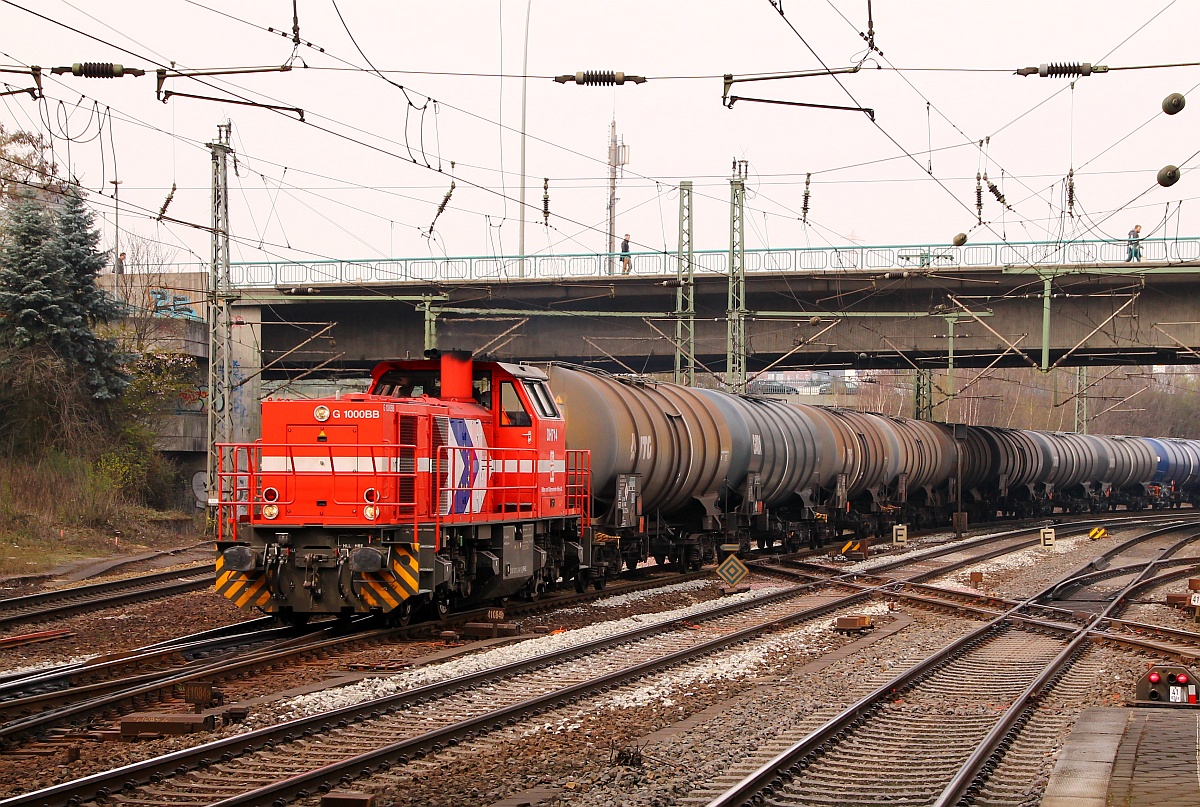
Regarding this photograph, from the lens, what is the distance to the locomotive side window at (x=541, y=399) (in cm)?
1623

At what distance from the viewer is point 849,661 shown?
1347 cm

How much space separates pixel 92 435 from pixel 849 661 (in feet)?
76.2

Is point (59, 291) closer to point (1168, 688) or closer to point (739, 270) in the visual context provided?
point (739, 270)

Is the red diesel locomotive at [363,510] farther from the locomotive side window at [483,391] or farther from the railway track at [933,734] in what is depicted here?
the railway track at [933,734]

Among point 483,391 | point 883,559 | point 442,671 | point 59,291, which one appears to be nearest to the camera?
point 442,671

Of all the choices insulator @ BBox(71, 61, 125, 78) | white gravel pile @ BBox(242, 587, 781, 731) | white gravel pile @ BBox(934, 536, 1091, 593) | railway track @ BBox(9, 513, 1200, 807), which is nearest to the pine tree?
insulator @ BBox(71, 61, 125, 78)

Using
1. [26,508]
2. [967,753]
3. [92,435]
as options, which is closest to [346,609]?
[967,753]

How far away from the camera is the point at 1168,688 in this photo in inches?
419

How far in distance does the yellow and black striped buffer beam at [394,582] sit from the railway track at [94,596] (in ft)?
16.5

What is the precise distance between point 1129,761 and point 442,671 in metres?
6.13

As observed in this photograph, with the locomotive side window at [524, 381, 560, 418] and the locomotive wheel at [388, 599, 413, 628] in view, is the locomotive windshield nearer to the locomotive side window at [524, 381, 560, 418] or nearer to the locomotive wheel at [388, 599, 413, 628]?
the locomotive side window at [524, 381, 560, 418]

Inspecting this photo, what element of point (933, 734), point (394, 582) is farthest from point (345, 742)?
Result: point (933, 734)

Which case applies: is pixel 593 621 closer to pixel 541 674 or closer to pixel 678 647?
pixel 678 647

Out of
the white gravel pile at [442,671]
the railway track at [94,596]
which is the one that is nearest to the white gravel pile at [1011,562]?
the white gravel pile at [442,671]
